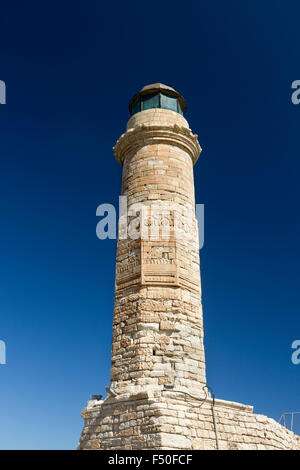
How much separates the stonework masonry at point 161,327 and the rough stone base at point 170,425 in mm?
17

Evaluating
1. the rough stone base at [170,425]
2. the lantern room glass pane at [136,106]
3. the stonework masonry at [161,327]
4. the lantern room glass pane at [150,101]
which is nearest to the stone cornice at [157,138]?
the stonework masonry at [161,327]

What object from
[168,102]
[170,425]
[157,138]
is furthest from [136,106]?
[170,425]

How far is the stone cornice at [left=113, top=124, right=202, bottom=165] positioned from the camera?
35.2 feet

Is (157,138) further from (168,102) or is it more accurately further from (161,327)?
(161,327)

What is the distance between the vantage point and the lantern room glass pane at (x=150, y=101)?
11911mm

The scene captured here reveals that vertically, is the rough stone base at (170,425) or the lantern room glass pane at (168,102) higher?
the lantern room glass pane at (168,102)

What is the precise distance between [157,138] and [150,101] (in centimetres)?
200

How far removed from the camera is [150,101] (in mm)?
12062

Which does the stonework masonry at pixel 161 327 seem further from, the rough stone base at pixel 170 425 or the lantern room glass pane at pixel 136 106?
the lantern room glass pane at pixel 136 106
